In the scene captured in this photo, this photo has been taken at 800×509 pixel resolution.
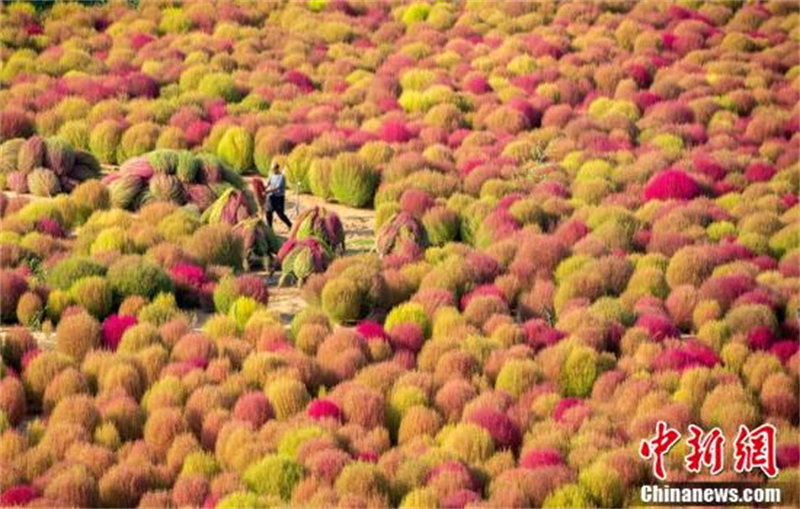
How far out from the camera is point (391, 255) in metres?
16.0

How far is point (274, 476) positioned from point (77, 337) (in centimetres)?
345

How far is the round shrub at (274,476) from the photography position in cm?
1066

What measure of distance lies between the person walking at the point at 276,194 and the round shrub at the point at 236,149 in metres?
3.10

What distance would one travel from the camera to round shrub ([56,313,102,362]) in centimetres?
1328

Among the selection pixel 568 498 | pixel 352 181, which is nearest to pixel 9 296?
pixel 352 181

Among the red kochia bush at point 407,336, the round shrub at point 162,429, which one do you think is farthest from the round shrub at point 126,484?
the red kochia bush at point 407,336

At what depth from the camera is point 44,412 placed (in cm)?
1221

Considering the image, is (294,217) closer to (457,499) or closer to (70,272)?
(70,272)

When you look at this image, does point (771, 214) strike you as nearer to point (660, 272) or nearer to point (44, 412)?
point (660, 272)

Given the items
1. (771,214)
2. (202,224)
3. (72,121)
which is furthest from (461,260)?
(72,121)

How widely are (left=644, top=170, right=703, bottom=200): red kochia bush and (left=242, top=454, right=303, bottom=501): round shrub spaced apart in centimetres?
908

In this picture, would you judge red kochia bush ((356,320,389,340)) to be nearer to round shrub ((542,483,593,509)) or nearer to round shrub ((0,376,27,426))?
round shrub ((0,376,27,426))

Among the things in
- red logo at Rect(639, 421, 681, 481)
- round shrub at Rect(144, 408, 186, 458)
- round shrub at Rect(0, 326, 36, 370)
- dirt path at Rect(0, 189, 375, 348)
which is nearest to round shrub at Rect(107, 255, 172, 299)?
dirt path at Rect(0, 189, 375, 348)

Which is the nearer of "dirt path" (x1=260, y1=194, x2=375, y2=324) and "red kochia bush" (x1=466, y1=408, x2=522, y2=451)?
"red kochia bush" (x1=466, y1=408, x2=522, y2=451)
